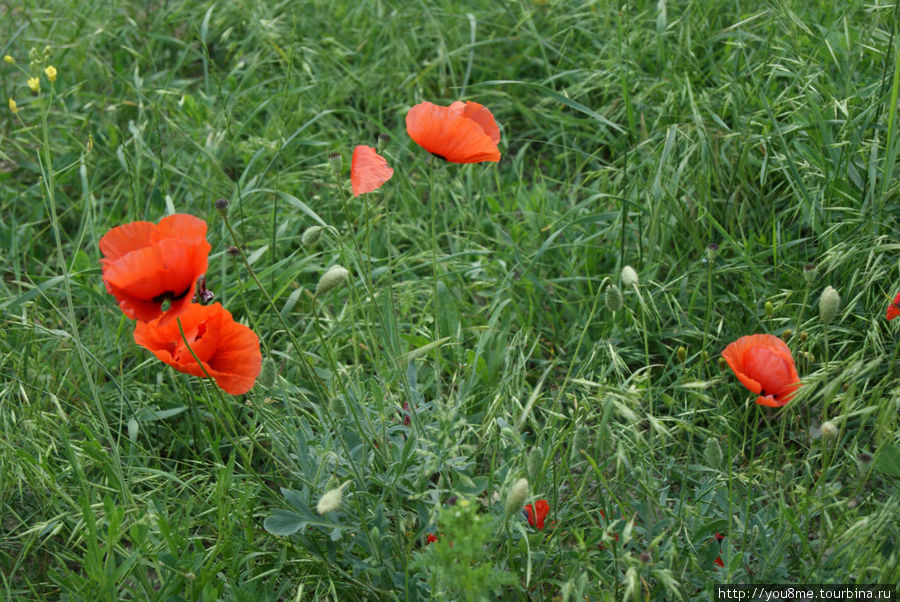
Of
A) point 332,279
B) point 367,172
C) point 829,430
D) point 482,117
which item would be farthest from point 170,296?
point 829,430

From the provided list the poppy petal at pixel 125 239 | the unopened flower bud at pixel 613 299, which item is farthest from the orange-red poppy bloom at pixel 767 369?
the poppy petal at pixel 125 239

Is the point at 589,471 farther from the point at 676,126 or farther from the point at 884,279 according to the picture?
the point at 676,126

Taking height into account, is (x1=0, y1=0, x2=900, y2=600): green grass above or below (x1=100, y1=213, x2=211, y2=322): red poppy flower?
below

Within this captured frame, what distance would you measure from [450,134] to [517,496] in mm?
613

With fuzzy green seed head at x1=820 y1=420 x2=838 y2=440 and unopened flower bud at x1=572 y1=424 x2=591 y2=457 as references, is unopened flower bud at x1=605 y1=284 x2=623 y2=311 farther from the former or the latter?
fuzzy green seed head at x1=820 y1=420 x2=838 y2=440

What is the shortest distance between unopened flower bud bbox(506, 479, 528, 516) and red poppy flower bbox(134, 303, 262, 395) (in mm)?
459

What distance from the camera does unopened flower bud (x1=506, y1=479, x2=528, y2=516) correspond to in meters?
1.19

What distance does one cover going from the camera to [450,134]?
148cm

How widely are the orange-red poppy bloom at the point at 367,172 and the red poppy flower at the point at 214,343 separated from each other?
289 millimetres

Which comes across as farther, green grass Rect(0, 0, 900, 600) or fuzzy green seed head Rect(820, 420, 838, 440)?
green grass Rect(0, 0, 900, 600)

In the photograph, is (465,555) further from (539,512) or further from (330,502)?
(539,512)

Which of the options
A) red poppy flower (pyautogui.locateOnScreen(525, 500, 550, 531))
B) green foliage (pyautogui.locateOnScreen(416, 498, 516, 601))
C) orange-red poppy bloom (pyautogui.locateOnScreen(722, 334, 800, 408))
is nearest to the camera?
green foliage (pyautogui.locateOnScreen(416, 498, 516, 601))

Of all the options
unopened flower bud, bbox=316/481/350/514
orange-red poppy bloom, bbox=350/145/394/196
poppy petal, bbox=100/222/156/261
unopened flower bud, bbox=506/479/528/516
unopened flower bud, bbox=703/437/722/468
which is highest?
orange-red poppy bloom, bbox=350/145/394/196

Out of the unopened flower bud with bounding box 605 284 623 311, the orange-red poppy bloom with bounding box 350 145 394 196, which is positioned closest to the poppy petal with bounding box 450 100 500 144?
the orange-red poppy bloom with bounding box 350 145 394 196
